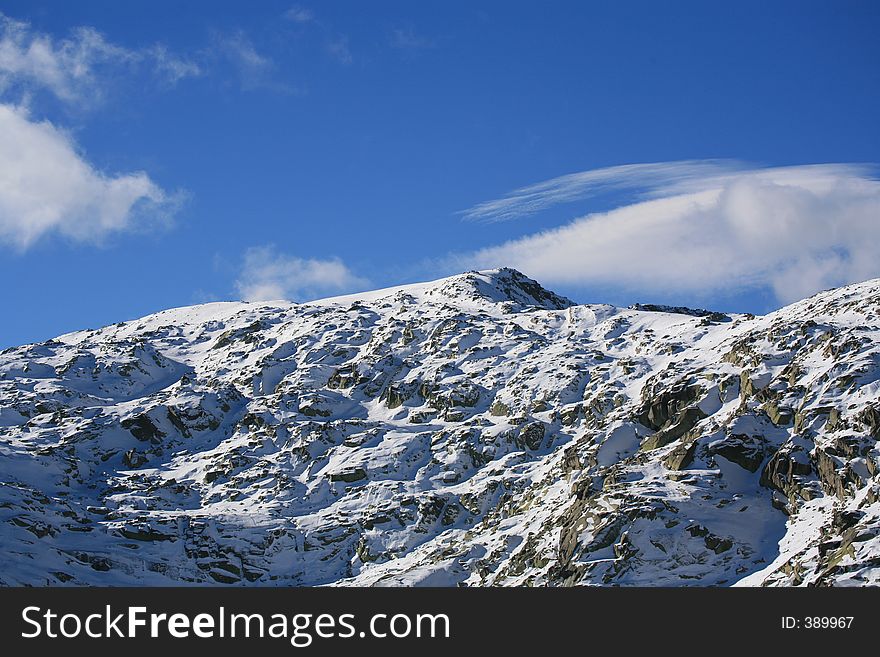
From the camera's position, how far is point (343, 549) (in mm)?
165750

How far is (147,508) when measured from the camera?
579 ft

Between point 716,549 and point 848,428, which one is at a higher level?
point 848,428
